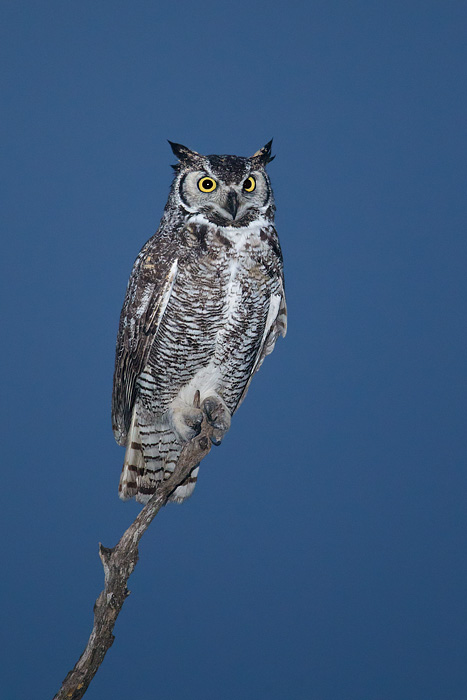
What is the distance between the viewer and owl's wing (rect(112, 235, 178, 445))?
1.98m

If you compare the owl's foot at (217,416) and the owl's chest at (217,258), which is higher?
the owl's chest at (217,258)

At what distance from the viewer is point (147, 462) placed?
7.70ft

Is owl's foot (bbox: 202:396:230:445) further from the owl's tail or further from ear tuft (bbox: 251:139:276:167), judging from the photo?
ear tuft (bbox: 251:139:276:167)

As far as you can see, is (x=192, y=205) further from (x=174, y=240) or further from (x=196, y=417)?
(x=196, y=417)

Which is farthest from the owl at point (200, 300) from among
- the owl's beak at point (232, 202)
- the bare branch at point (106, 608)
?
the bare branch at point (106, 608)

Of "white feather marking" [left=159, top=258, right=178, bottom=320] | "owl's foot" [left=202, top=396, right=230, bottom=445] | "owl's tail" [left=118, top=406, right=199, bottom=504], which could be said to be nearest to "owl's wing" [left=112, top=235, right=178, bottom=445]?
"white feather marking" [left=159, top=258, right=178, bottom=320]

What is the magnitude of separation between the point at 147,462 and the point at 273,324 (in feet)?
2.14

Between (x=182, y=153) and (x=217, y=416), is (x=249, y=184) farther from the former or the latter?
(x=217, y=416)

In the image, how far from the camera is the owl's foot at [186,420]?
219 cm

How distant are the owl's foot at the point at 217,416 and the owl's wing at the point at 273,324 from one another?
0.18 meters

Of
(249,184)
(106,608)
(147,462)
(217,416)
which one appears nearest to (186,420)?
(217,416)

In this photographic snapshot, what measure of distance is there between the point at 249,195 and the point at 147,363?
608 mm

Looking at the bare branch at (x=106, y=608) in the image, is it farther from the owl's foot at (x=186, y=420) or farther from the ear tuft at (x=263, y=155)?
the ear tuft at (x=263, y=155)

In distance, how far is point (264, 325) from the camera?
217cm
